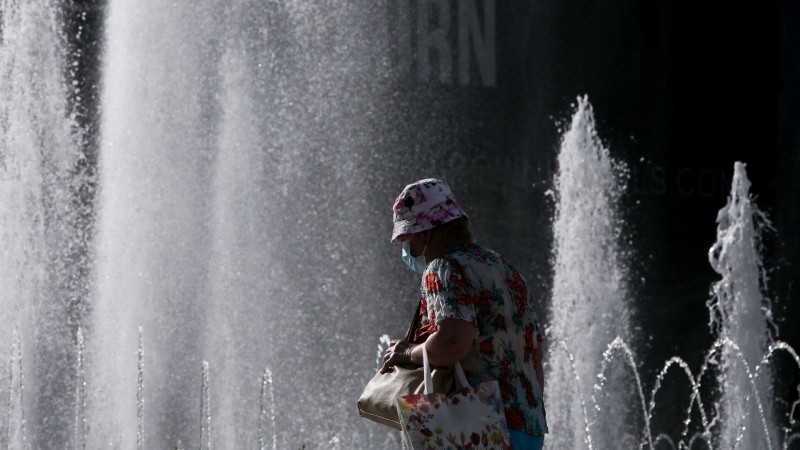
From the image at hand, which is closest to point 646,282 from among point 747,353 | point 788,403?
point 788,403

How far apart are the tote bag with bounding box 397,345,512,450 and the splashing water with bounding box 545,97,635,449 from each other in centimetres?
629

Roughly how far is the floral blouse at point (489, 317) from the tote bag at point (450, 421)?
86mm

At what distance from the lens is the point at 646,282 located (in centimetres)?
1258

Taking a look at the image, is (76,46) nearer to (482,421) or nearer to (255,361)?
(255,361)

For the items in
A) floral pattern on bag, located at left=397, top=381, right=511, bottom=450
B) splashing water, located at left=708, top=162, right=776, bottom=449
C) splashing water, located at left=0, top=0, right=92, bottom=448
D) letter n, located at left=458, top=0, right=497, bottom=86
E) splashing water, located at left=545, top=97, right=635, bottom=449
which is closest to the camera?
floral pattern on bag, located at left=397, top=381, right=511, bottom=450

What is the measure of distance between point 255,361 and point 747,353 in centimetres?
356

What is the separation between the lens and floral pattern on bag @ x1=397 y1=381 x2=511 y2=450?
205 cm

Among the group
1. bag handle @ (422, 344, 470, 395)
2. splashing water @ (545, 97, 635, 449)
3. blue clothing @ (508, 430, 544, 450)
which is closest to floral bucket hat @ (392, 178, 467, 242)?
bag handle @ (422, 344, 470, 395)

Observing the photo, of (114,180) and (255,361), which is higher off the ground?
(114,180)

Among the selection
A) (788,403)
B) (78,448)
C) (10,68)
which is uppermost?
(10,68)

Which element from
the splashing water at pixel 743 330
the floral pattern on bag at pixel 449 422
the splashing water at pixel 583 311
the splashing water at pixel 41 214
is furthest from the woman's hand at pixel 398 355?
the splashing water at pixel 743 330

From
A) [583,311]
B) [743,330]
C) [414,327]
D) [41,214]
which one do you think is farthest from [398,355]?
[583,311]

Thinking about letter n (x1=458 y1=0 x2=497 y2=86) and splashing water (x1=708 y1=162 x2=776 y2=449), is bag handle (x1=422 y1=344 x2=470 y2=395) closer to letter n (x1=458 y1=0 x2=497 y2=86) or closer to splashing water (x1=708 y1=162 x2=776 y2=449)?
splashing water (x1=708 y1=162 x2=776 y2=449)

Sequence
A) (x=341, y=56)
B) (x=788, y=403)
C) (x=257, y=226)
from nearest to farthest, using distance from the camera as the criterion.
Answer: (x=257, y=226), (x=341, y=56), (x=788, y=403)
